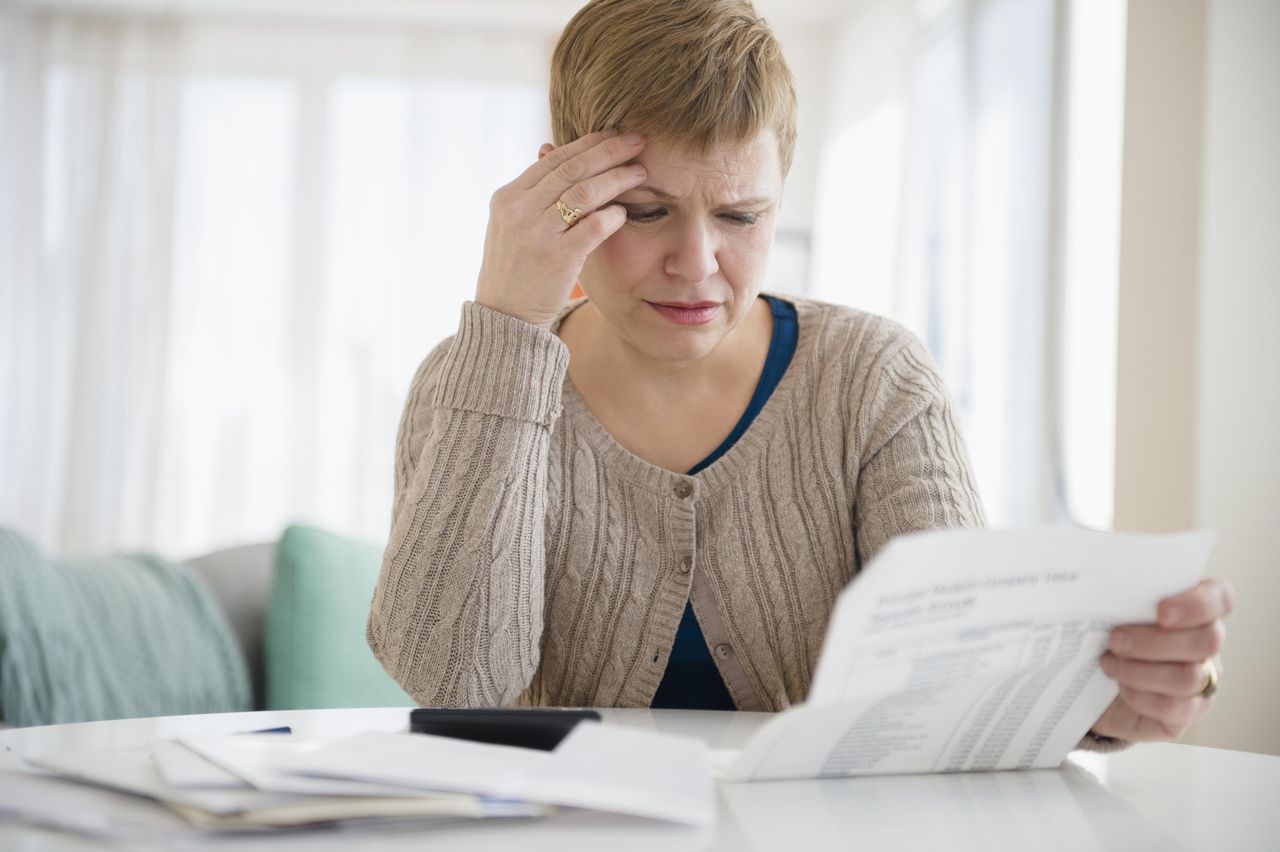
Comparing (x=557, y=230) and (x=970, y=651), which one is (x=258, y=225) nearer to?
(x=557, y=230)

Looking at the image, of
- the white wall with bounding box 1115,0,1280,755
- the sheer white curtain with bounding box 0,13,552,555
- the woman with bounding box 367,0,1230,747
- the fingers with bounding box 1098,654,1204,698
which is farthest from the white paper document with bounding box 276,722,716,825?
the sheer white curtain with bounding box 0,13,552,555

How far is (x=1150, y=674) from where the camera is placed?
30.1 inches

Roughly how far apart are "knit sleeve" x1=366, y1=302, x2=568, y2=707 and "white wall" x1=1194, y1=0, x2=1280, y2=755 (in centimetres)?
173

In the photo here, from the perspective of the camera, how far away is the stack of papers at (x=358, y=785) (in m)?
0.59

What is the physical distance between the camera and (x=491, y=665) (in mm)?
1096

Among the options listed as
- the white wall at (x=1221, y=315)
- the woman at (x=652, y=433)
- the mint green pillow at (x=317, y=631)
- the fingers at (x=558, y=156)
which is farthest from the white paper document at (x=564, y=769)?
the white wall at (x=1221, y=315)

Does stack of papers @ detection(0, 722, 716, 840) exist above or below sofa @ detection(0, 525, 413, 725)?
above

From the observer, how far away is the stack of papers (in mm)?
594

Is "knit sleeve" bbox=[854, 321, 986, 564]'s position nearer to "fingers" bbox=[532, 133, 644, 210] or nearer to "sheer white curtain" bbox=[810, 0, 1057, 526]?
"fingers" bbox=[532, 133, 644, 210]

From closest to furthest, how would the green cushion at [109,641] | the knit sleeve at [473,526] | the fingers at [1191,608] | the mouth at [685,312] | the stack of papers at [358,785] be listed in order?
the stack of papers at [358,785] < the fingers at [1191,608] < the knit sleeve at [473,526] < the mouth at [685,312] < the green cushion at [109,641]

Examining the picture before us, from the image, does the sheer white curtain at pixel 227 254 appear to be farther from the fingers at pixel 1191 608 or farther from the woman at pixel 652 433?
the fingers at pixel 1191 608

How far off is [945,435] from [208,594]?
167 centimetres

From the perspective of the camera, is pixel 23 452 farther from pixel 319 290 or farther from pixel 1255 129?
pixel 1255 129

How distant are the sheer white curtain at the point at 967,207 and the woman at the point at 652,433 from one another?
2.04 m
